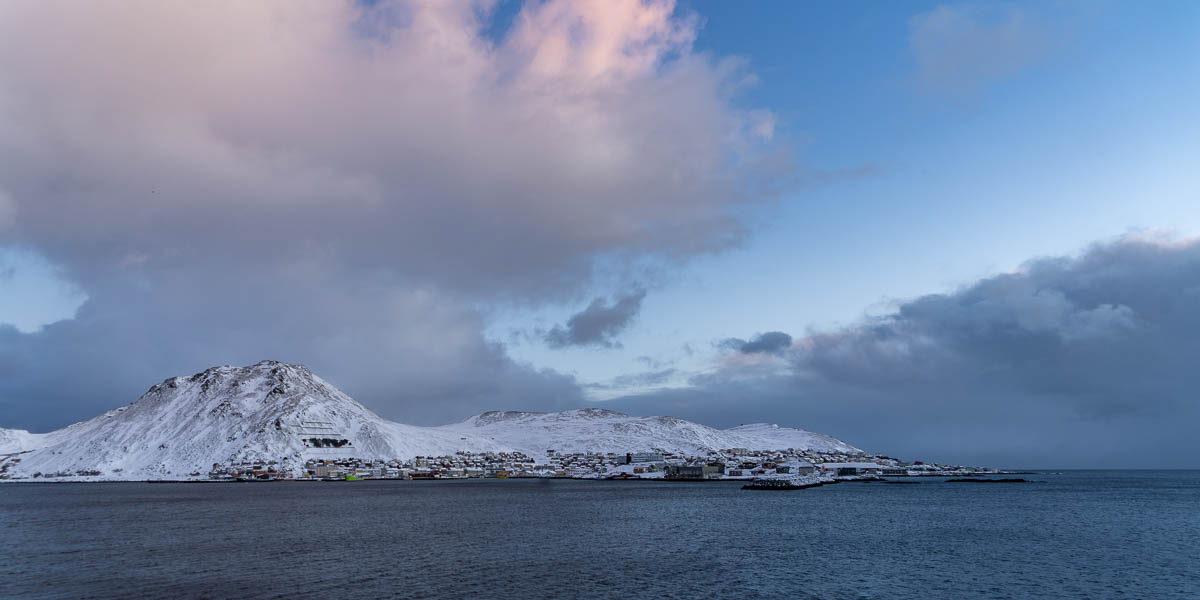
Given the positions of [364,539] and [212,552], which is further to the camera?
[364,539]

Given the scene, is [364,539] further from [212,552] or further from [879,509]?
[879,509]

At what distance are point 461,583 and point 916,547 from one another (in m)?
54.4

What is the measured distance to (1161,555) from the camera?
7494 cm

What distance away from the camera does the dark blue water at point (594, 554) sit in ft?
180

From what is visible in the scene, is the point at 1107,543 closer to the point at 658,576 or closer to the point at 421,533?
the point at 658,576

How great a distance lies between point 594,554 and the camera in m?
72.8

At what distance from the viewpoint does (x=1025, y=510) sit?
451ft

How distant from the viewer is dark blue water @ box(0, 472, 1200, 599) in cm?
5481

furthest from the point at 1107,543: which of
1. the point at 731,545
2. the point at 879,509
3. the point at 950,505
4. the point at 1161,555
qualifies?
the point at 950,505

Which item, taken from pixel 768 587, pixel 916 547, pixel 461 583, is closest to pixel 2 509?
pixel 461 583

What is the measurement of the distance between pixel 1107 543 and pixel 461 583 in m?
78.3

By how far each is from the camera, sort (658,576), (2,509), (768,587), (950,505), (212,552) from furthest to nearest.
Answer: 1. (950,505)
2. (2,509)
3. (212,552)
4. (658,576)
5. (768,587)

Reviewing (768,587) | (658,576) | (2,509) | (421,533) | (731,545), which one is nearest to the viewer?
(768,587)

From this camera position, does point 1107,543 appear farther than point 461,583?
Yes
